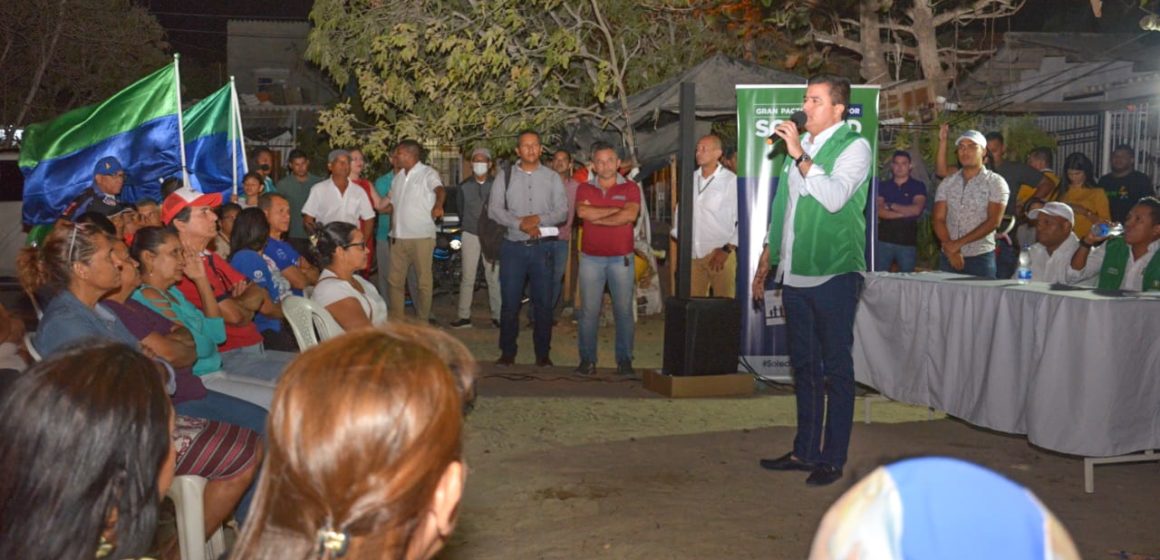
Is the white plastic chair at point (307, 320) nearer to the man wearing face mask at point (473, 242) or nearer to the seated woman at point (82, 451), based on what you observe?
the seated woman at point (82, 451)

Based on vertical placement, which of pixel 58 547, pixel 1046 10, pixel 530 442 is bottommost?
pixel 530 442

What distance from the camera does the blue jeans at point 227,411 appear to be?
5781 mm

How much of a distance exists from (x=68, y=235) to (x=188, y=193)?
12.2 feet

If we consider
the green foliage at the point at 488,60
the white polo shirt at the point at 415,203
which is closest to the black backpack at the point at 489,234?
the white polo shirt at the point at 415,203

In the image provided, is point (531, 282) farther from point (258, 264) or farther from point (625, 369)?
point (258, 264)

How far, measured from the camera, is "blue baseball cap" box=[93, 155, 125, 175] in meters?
9.98

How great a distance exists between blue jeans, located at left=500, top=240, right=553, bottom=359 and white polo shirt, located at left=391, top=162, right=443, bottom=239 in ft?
6.89

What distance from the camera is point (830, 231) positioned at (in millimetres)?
6918

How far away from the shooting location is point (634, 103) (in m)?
14.9

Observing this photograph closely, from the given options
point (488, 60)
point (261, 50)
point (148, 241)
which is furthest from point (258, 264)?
point (261, 50)

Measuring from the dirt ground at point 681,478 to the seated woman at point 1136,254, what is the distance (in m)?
1.22

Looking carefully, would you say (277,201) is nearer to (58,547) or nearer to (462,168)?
(58,547)

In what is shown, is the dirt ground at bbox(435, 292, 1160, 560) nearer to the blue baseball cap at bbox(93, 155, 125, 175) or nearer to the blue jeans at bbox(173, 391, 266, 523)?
the blue jeans at bbox(173, 391, 266, 523)

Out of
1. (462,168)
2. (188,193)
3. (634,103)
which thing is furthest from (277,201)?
(462,168)
